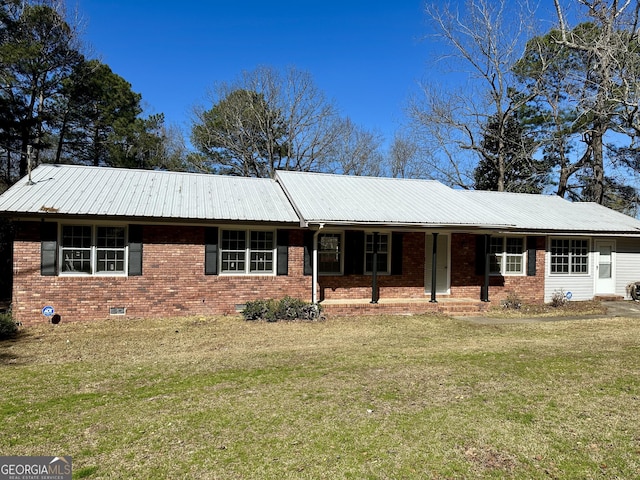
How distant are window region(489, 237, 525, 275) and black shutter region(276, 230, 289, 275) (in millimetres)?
7035

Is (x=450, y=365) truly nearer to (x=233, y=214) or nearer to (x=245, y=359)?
(x=245, y=359)

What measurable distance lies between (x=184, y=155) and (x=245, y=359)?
25.0 meters

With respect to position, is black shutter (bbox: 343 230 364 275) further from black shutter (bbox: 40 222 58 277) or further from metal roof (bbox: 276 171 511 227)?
black shutter (bbox: 40 222 58 277)

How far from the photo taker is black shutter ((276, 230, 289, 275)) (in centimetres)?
1173

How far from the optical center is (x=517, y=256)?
14211 mm

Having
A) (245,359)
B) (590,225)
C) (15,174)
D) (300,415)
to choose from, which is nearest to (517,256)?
(590,225)

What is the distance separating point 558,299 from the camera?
44.8 feet

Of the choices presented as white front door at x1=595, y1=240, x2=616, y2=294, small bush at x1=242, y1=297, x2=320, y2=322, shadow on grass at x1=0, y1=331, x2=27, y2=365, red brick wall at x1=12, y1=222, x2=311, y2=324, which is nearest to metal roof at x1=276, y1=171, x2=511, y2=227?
red brick wall at x1=12, y1=222, x2=311, y2=324

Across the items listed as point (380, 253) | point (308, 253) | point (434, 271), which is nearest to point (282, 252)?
point (308, 253)

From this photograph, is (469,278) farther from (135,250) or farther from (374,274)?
(135,250)

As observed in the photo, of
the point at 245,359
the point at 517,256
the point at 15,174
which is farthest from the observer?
the point at 15,174

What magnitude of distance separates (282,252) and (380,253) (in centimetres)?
322

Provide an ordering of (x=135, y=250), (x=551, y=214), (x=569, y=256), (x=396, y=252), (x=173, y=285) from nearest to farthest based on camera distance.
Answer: (x=135, y=250) → (x=173, y=285) → (x=396, y=252) → (x=569, y=256) → (x=551, y=214)

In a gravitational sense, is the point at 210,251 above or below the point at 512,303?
above
